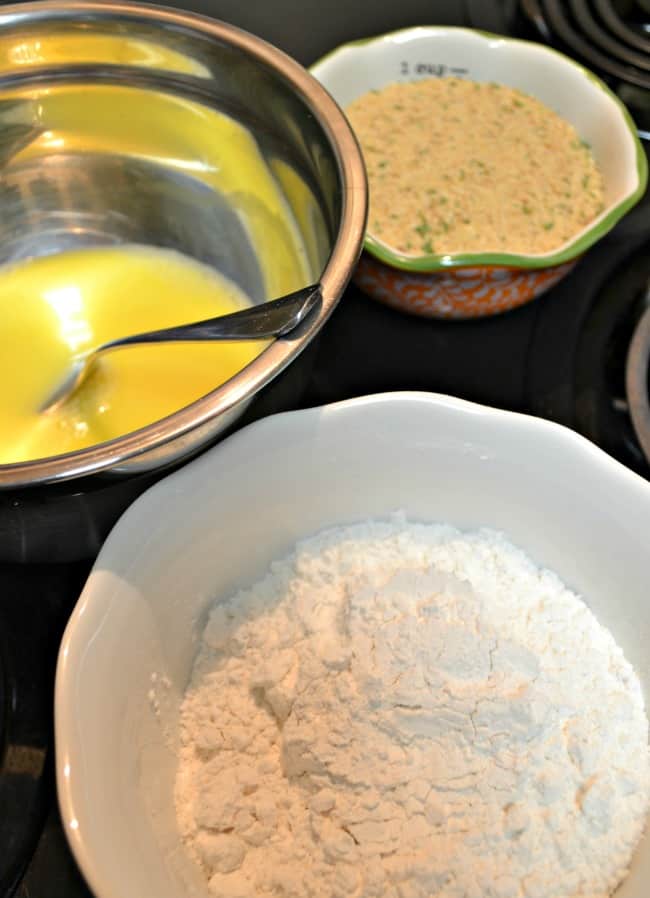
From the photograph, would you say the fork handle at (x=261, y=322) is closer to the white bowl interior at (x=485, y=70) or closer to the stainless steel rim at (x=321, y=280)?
the stainless steel rim at (x=321, y=280)

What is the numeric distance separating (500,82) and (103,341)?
0.66 m

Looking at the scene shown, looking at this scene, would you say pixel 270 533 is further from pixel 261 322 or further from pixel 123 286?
pixel 123 286

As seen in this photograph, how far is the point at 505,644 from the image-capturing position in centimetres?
72

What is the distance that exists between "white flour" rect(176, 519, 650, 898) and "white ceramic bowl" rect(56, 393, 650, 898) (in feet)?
0.10

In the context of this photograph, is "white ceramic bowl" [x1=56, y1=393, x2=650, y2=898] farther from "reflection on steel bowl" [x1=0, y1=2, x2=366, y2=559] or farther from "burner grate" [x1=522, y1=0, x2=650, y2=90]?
"burner grate" [x1=522, y1=0, x2=650, y2=90]

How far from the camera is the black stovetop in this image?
0.75 m

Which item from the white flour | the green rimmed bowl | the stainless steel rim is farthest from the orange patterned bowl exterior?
the white flour

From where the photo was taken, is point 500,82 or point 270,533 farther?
point 500,82

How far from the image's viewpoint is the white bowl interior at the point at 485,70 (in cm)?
106

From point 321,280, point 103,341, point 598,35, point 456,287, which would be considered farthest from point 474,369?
point 598,35

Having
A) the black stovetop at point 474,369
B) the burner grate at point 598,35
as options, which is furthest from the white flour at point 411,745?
the burner grate at point 598,35

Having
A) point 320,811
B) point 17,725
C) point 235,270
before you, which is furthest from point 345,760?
point 235,270

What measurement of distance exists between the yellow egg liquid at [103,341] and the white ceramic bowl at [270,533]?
17cm

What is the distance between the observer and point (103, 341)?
3.07ft
